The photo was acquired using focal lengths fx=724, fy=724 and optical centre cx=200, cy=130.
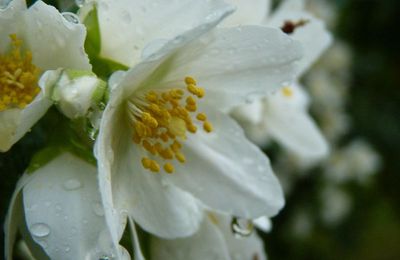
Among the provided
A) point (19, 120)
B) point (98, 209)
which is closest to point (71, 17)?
point (19, 120)

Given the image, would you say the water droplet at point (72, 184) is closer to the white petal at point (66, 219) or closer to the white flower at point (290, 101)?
the white petal at point (66, 219)

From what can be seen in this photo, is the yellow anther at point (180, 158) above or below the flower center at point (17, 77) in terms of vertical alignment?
below

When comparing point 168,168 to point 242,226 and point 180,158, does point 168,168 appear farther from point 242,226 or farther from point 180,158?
point 242,226

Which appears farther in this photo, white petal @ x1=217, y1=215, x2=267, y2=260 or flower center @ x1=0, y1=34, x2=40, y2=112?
white petal @ x1=217, y1=215, x2=267, y2=260

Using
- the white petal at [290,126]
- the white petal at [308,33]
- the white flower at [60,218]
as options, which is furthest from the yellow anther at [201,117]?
the white petal at [290,126]

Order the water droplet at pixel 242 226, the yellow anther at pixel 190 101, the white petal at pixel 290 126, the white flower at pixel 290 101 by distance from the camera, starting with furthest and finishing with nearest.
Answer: the white petal at pixel 290 126 → the white flower at pixel 290 101 → the water droplet at pixel 242 226 → the yellow anther at pixel 190 101

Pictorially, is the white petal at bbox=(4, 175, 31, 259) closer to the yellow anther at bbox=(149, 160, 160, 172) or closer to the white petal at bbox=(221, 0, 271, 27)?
the yellow anther at bbox=(149, 160, 160, 172)

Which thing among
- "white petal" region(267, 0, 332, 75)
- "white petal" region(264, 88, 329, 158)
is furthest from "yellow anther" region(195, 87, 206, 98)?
"white petal" region(264, 88, 329, 158)
